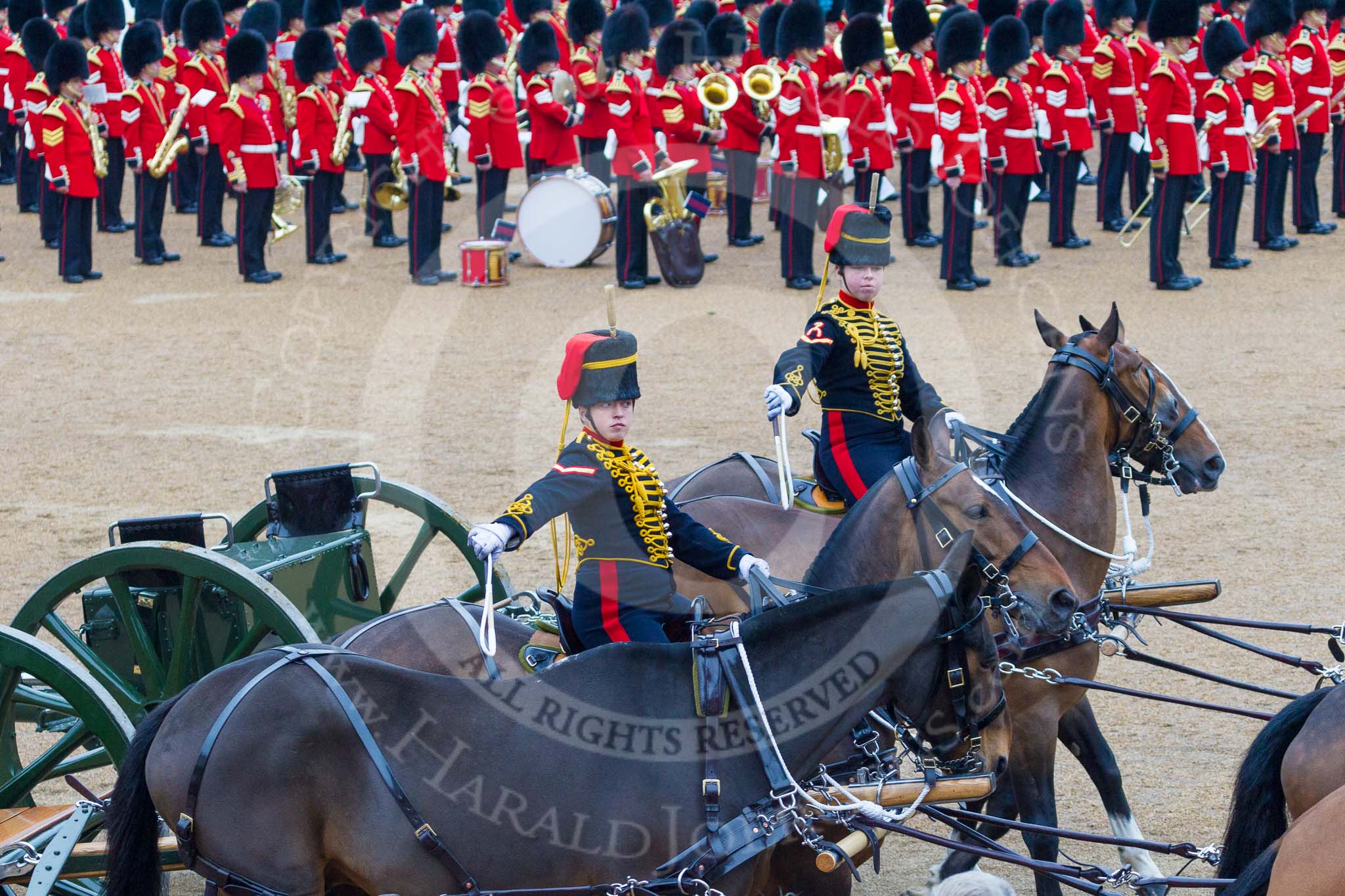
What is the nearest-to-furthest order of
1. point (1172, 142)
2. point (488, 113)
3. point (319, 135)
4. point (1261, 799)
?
point (1261, 799) < point (1172, 142) < point (488, 113) < point (319, 135)

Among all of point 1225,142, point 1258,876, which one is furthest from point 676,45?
point 1258,876

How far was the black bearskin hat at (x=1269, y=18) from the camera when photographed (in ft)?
43.1

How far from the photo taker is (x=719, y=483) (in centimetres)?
515

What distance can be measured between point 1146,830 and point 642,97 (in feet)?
30.6

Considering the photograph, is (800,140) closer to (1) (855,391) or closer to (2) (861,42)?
(2) (861,42)

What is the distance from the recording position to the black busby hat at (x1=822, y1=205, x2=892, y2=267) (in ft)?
15.4

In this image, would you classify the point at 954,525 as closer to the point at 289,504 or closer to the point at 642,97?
the point at 289,504

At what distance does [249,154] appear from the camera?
12.8 m

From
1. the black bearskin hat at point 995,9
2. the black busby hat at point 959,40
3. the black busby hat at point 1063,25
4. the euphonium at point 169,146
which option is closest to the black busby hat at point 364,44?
the euphonium at point 169,146

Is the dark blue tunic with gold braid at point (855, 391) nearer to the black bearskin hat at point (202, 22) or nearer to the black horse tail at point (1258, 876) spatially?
the black horse tail at point (1258, 876)

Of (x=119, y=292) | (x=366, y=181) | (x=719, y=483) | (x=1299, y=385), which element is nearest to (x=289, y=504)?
(x=719, y=483)

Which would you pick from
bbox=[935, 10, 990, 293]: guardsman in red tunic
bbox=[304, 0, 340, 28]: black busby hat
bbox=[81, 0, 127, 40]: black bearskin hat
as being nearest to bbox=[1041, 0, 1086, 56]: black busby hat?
bbox=[935, 10, 990, 293]: guardsman in red tunic

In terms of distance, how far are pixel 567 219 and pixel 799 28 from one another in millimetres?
2406

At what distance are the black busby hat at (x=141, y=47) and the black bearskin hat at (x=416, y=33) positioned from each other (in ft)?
7.17
